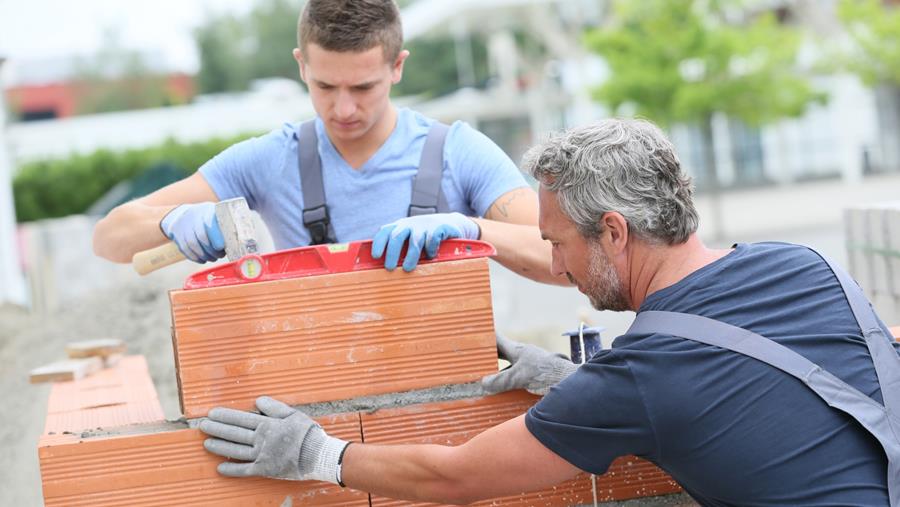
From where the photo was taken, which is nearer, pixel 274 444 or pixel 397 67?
pixel 274 444

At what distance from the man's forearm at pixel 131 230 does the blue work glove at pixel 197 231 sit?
175 millimetres

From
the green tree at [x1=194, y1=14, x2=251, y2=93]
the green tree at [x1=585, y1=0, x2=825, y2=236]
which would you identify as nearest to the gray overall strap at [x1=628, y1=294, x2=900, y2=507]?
the green tree at [x1=585, y1=0, x2=825, y2=236]

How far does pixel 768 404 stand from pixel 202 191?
1.97m

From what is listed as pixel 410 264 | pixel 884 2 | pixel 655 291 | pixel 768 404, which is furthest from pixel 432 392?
pixel 884 2

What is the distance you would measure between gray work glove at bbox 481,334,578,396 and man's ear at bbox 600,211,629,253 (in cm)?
44

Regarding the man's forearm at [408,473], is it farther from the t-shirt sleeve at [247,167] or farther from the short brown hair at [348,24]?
the short brown hair at [348,24]

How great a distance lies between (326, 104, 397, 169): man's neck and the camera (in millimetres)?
3424

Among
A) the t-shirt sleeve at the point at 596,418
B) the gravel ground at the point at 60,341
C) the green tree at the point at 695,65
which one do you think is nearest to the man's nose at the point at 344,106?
the t-shirt sleeve at the point at 596,418

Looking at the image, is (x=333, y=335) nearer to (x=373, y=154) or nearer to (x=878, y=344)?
(x=373, y=154)

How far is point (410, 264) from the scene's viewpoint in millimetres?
2828

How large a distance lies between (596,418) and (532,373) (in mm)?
509

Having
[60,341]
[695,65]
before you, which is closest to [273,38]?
[695,65]

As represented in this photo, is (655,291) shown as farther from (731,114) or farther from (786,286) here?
(731,114)

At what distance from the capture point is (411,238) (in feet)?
9.20
